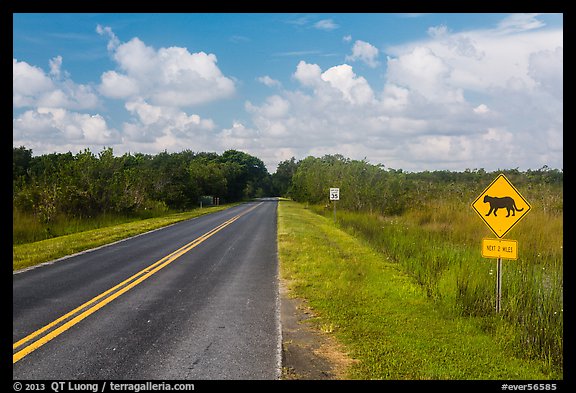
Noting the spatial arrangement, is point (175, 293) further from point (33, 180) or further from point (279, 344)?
point (33, 180)

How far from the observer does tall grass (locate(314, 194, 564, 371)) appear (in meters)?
6.62

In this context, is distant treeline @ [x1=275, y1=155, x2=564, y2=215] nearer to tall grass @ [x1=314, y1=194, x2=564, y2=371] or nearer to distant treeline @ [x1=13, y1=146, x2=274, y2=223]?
tall grass @ [x1=314, y1=194, x2=564, y2=371]

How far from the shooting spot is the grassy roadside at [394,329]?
544 cm

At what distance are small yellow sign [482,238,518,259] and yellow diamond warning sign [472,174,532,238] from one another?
15cm

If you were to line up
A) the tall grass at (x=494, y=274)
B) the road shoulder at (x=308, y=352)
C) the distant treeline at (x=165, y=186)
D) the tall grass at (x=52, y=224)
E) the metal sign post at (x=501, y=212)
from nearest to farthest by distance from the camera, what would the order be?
the road shoulder at (x=308, y=352), the tall grass at (x=494, y=274), the metal sign post at (x=501, y=212), the tall grass at (x=52, y=224), the distant treeline at (x=165, y=186)

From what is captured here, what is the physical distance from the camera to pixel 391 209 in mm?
32812

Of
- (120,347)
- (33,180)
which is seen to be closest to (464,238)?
(120,347)

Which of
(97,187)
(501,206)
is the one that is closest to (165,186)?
(97,187)

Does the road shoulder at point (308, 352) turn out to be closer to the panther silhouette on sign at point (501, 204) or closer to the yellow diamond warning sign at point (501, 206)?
the yellow diamond warning sign at point (501, 206)

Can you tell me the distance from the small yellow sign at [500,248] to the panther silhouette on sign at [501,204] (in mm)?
475

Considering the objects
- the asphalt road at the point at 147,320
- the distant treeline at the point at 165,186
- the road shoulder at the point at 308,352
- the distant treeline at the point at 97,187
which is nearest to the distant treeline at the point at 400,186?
the distant treeline at the point at 165,186

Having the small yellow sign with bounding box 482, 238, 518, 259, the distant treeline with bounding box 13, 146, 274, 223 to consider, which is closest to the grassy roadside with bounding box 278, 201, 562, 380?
the small yellow sign with bounding box 482, 238, 518, 259
